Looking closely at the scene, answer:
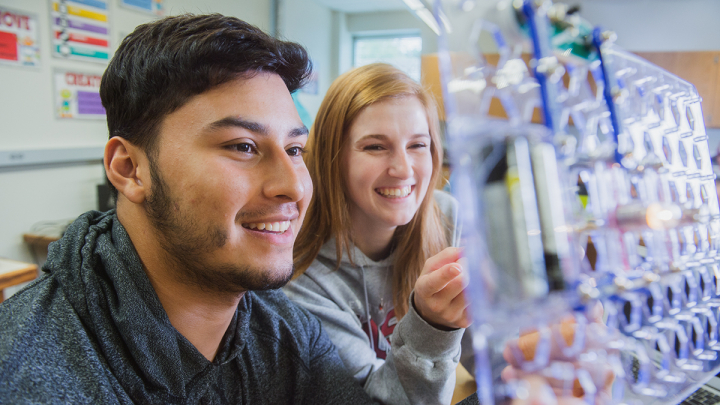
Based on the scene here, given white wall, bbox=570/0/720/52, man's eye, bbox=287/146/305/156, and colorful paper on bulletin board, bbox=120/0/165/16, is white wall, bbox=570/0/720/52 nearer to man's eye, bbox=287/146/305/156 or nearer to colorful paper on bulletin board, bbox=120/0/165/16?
man's eye, bbox=287/146/305/156

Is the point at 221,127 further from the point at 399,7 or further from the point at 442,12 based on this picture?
the point at 399,7

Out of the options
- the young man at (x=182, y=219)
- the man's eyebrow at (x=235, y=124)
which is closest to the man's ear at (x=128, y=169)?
the young man at (x=182, y=219)

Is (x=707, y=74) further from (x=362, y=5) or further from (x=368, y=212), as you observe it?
(x=362, y=5)

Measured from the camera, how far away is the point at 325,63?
4.79 m

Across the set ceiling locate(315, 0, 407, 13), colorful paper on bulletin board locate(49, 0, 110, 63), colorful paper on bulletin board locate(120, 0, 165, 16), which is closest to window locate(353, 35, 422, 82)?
ceiling locate(315, 0, 407, 13)

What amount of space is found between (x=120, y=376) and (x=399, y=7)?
4.57 metres

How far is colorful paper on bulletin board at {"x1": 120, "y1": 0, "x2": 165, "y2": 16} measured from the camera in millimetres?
2466

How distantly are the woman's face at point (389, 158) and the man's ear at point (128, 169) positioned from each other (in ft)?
1.59

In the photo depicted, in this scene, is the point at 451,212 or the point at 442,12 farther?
the point at 451,212

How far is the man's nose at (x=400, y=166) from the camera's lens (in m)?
1.01

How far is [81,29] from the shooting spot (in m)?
2.21

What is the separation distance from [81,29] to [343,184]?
193 centimetres

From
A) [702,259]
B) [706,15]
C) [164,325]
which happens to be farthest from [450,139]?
[706,15]

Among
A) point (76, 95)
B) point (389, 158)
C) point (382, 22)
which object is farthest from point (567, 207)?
point (382, 22)
